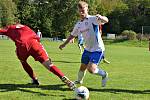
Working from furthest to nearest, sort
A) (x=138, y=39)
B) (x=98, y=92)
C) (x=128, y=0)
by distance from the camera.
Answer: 1. (x=128, y=0)
2. (x=138, y=39)
3. (x=98, y=92)

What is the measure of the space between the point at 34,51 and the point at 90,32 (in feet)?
4.88

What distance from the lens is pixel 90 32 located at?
10.3 meters

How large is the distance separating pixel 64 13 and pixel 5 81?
220 ft

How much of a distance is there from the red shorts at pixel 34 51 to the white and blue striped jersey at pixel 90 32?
1.07m

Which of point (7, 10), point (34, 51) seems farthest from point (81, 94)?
point (7, 10)

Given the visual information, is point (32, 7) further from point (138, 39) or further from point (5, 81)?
point (5, 81)

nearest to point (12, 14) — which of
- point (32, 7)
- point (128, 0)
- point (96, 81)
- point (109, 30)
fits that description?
point (32, 7)

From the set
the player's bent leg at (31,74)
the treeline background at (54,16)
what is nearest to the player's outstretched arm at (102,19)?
the player's bent leg at (31,74)

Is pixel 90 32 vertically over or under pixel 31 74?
over

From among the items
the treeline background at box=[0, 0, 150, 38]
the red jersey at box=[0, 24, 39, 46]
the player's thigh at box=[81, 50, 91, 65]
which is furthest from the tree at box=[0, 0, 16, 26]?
the red jersey at box=[0, 24, 39, 46]

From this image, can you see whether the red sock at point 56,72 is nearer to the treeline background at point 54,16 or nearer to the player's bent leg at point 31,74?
the player's bent leg at point 31,74

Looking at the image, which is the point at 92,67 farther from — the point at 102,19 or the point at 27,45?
the point at 27,45

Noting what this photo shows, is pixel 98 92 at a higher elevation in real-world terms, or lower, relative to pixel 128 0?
higher

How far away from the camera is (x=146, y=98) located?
9.55 m
